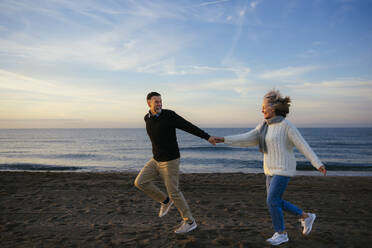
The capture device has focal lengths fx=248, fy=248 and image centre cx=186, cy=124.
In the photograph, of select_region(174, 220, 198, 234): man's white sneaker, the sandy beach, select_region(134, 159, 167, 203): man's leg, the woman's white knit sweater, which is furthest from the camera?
select_region(134, 159, 167, 203): man's leg

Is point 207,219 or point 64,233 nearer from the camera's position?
point 64,233

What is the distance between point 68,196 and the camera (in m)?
6.86

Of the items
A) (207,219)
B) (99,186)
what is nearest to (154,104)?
(207,219)

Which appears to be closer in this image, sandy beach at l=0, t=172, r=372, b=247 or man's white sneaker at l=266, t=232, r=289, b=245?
man's white sneaker at l=266, t=232, r=289, b=245

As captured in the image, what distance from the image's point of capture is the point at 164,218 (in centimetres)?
494

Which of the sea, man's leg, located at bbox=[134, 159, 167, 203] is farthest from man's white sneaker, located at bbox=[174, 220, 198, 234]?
the sea

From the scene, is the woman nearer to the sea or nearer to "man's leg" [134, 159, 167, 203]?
"man's leg" [134, 159, 167, 203]

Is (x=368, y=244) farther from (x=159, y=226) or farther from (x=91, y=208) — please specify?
(x=91, y=208)

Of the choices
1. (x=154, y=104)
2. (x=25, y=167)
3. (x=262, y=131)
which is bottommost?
(x=25, y=167)

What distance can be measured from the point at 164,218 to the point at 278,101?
3195mm

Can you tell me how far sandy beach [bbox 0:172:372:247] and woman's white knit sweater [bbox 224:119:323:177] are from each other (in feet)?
4.00

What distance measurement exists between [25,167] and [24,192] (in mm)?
10737

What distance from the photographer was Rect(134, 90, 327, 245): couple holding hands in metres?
3.20

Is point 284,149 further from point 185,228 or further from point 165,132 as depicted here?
point 185,228
